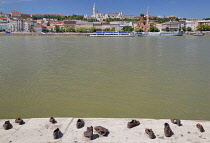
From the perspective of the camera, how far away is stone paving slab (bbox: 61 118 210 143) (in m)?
3.38

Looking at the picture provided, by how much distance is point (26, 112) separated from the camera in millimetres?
5293

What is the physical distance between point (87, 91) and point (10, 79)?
3.56m

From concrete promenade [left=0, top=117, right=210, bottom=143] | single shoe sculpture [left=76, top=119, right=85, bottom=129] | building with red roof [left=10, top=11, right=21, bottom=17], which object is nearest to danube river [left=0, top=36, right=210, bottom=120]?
concrete promenade [left=0, top=117, right=210, bottom=143]

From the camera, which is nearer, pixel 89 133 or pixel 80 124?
pixel 89 133

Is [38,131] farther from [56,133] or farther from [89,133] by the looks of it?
[89,133]

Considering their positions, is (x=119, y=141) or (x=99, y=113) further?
(x=99, y=113)

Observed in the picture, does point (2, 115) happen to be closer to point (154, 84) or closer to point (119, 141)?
point (119, 141)

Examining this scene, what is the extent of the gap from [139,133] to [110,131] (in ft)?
1.49

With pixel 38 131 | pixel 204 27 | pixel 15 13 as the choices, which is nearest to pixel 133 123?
pixel 38 131

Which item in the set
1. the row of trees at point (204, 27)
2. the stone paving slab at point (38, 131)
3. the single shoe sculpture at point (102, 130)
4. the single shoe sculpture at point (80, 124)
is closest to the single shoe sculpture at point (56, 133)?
the stone paving slab at point (38, 131)

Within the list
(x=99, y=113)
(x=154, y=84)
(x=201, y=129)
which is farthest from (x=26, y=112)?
(x=154, y=84)

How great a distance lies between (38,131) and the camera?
3654 mm

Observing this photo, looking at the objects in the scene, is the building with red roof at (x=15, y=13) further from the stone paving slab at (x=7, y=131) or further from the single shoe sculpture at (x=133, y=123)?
the single shoe sculpture at (x=133, y=123)

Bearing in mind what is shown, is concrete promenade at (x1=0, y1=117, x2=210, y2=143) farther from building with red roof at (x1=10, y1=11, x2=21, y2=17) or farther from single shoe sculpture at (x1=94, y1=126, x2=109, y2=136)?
building with red roof at (x1=10, y1=11, x2=21, y2=17)
